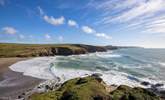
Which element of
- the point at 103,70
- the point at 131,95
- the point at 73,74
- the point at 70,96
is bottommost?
the point at 103,70

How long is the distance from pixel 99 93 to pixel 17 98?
430 inches

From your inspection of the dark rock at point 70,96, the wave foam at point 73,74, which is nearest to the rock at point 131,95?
the dark rock at point 70,96

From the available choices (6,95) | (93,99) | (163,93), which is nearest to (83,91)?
(93,99)

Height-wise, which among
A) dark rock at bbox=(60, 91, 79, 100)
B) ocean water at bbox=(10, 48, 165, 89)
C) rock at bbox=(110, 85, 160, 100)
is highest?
dark rock at bbox=(60, 91, 79, 100)

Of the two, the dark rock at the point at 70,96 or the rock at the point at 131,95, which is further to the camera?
the rock at the point at 131,95

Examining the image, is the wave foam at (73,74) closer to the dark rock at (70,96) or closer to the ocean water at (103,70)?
the ocean water at (103,70)

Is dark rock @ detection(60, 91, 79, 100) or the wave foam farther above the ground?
dark rock @ detection(60, 91, 79, 100)

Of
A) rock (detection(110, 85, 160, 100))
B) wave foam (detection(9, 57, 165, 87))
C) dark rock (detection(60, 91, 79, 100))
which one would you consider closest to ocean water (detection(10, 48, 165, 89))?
wave foam (detection(9, 57, 165, 87))

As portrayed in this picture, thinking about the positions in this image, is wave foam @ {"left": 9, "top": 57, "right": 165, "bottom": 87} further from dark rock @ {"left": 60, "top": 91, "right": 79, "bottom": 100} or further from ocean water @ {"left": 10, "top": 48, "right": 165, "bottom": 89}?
dark rock @ {"left": 60, "top": 91, "right": 79, "bottom": 100}

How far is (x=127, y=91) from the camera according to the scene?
58.5 ft

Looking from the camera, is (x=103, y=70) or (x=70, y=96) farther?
(x=103, y=70)

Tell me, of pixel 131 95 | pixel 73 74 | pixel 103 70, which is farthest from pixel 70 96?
pixel 103 70

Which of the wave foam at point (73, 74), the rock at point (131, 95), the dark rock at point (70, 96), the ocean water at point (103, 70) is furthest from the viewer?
the ocean water at point (103, 70)

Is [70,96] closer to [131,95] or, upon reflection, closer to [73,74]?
[131,95]
